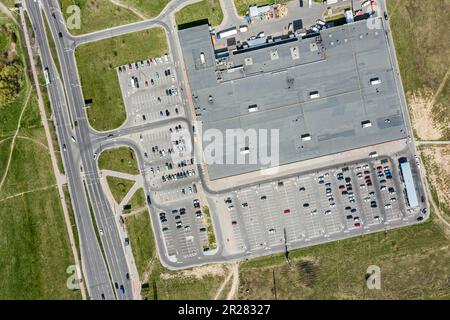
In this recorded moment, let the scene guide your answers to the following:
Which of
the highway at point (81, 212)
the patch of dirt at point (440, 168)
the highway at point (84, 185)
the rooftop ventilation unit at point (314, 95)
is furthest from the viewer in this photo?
the highway at point (81, 212)

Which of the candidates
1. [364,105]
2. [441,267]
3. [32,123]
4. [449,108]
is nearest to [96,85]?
[32,123]

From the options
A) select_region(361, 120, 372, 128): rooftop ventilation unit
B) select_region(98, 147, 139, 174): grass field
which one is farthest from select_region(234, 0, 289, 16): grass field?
select_region(98, 147, 139, 174): grass field

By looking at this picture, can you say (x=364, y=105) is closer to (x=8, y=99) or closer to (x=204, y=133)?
(x=204, y=133)

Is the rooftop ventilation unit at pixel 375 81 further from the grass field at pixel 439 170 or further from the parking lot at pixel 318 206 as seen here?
the grass field at pixel 439 170

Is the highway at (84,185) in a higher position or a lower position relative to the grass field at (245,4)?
lower

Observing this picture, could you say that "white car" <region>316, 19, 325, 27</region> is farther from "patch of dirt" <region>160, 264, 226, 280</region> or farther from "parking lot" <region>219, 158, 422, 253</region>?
"patch of dirt" <region>160, 264, 226, 280</region>

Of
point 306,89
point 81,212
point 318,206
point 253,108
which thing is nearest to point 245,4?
point 306,89

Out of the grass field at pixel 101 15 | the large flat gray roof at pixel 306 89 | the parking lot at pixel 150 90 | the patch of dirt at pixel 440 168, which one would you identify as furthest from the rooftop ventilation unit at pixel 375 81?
the grass field at pixel 101 15
